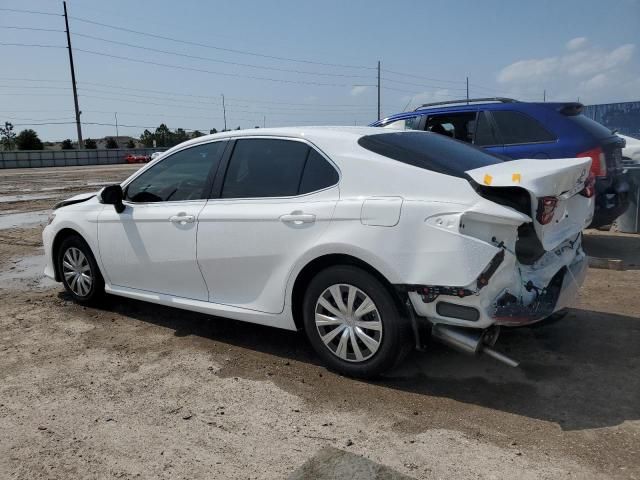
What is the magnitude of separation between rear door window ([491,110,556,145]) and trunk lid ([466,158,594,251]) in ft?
9.38

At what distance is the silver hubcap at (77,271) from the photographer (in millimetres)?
5395

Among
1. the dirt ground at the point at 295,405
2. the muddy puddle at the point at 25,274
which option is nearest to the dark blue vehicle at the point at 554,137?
the dirt ground at the point at 295,405

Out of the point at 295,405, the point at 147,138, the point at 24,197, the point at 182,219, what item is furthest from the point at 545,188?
the point at 147,138

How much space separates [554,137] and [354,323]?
4.14 m

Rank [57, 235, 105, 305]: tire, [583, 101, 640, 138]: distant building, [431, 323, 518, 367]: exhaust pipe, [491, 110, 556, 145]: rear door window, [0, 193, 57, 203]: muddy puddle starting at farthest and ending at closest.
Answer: [583, 101, 640, 138]: distant building, [0, 193, 57, 203]: muddy puddle, [491, 110, 556, 145]: rear door window, [57, 235, 105, 305]: tire, [431, 323, 518, 367]: exhaust pipe

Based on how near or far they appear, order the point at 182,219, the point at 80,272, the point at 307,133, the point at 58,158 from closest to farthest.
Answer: the point at 307,133, the point at 182,219, the point at 80,272, the point at 58,158

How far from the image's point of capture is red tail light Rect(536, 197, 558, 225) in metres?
3.24

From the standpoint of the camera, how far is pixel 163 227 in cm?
455

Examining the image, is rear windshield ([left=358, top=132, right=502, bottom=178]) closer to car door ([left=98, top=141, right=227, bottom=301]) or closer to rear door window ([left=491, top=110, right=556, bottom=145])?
car door ([left=98, top=141, right=227, bottom=301])

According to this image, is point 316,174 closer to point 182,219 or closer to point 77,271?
point 182,219

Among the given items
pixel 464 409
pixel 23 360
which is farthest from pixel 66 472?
pixel 464 409

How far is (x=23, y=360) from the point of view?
4254 mm

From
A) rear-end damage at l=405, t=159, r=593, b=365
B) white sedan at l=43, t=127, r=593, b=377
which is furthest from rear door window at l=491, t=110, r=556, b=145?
rear-end damage at l=405, t=159, r=593, b=365

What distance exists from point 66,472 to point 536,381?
9.33 ft
